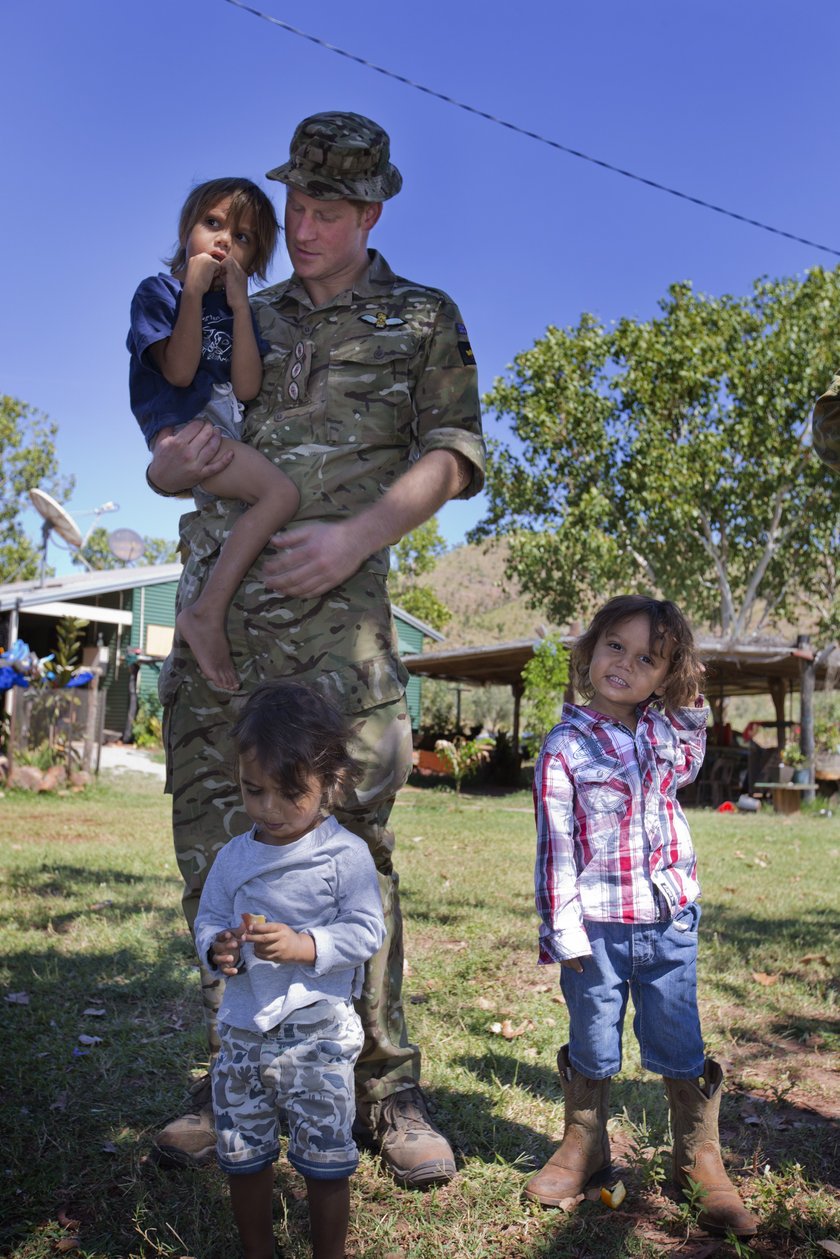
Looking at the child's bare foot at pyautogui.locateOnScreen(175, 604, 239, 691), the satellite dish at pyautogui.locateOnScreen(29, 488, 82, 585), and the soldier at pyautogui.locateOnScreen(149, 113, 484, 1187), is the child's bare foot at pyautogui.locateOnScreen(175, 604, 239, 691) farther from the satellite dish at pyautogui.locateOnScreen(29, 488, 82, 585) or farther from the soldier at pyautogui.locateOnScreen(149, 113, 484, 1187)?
the satellite dish at pyautogui.locateOnScreen(29, 488, 82, 585)

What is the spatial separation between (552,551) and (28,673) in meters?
17.4

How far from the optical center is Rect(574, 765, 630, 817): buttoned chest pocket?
8.44 ft

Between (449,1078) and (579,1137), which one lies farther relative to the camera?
(449,1078)

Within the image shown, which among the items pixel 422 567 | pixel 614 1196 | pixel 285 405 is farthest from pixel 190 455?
pixel 422 567

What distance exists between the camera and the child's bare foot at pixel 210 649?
2582 mm

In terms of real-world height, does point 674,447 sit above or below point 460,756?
above

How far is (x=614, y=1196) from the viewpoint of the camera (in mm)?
2578

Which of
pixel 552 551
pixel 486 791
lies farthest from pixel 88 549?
pixel 486 791

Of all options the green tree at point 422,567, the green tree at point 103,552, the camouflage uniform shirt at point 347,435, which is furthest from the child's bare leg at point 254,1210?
the green tree at point 103,552

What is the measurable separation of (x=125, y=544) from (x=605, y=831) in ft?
73.6

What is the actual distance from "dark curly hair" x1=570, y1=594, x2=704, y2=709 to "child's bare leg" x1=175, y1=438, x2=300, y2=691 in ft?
2.81

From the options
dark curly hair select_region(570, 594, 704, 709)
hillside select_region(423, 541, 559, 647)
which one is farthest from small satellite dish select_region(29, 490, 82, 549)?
hillside select_region(423, 541, 559, 647)

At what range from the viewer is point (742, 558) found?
29.6 m

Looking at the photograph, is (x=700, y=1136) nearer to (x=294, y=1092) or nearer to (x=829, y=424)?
(x=294, y=1092)
